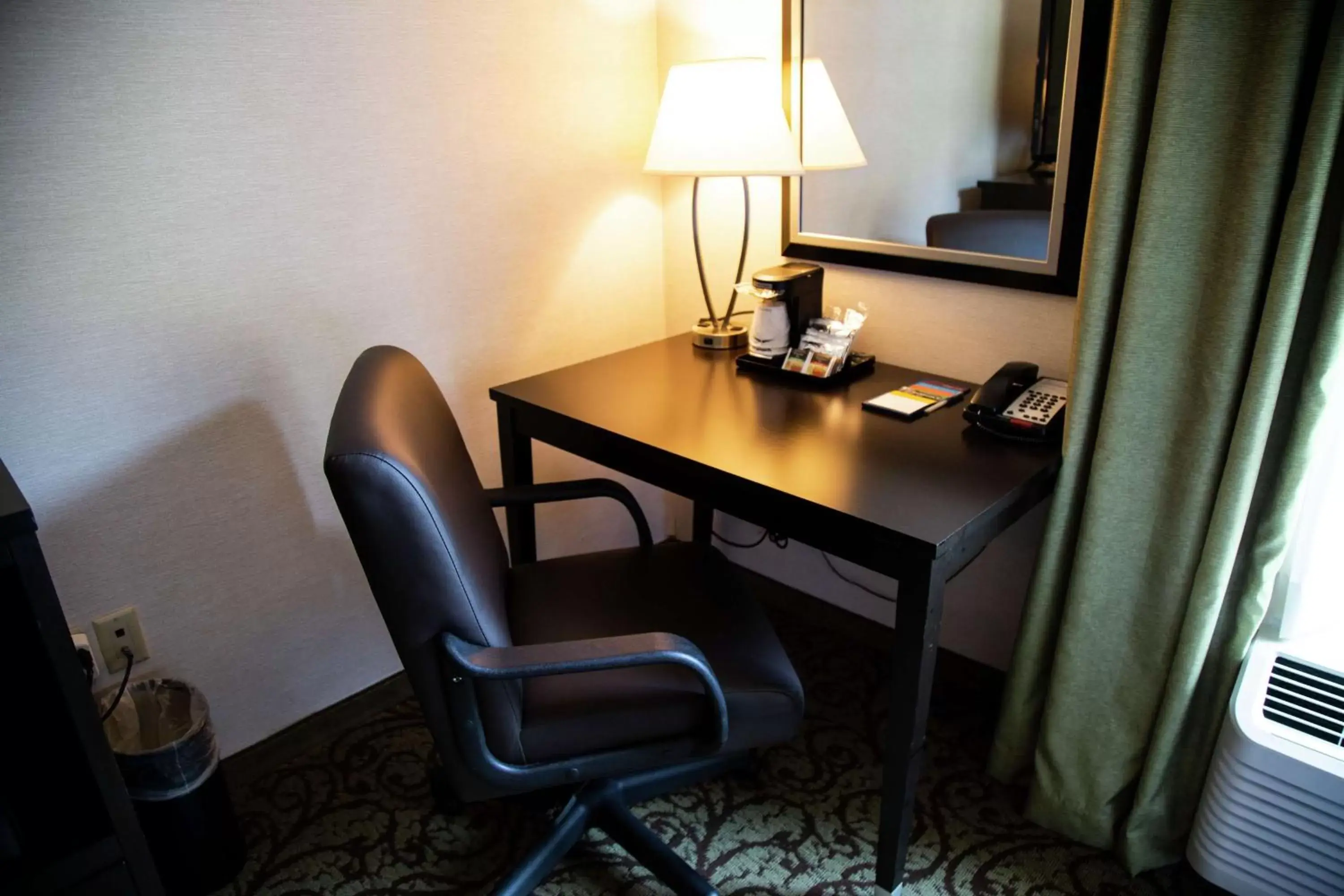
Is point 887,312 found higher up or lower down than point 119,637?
higher up

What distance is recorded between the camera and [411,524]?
3.47 feet

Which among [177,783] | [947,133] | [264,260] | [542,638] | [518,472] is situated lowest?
[177,783]

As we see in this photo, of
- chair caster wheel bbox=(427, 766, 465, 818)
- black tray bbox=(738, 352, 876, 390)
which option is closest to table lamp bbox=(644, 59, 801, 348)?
black tray bbox=(738, 352, 876, 390)

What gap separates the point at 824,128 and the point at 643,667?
1169mm

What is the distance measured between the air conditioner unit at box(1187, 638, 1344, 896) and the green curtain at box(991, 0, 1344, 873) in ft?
0.22

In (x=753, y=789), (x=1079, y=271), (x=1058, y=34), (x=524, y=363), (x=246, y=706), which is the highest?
(x=1058, y=34)

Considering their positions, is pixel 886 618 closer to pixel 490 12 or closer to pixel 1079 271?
pixel 1079 271

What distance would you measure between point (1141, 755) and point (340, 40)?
186 cm

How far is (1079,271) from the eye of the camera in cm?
155

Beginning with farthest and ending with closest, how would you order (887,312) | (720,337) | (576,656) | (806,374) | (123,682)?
(720,337), (887,312), (806,374), (123,682), (576,656)

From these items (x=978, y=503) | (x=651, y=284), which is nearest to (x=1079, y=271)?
(x=978, y=503)

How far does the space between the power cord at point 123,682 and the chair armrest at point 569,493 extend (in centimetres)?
69

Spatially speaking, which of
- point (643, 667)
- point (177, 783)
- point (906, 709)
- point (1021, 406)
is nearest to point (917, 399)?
point (1021, 406)

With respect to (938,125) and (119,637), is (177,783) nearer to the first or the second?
(119,637)
